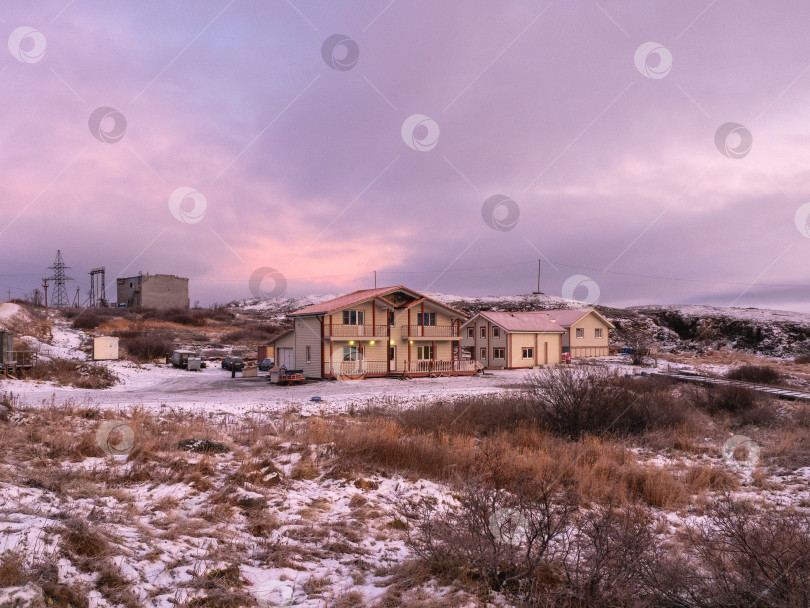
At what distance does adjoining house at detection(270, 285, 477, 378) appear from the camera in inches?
1369

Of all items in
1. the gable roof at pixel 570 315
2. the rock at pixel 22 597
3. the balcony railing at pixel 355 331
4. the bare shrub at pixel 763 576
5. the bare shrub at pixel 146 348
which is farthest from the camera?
the gable roof at pixel 570 315

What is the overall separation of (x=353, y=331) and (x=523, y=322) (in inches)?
813

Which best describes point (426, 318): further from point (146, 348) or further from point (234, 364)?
point (146, 348)

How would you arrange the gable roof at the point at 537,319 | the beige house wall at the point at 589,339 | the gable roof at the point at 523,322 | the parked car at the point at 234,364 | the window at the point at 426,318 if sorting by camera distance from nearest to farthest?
A: the parked car at the point at 234,364 < the window at the point at 426,318 < the gable roof at the point at 523,322 < the gable roof at the point at 537,319 < the beige house wall at the point at 589,339

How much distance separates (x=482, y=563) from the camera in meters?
5.10

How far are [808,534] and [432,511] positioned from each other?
4.58 metres

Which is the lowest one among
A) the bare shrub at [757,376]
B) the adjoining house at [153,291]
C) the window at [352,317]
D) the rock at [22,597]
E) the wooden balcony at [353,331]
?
the bare shrub at [757,376]

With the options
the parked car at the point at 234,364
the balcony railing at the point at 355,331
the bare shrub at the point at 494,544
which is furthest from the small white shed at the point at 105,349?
the bare shrub at the point at 494,544

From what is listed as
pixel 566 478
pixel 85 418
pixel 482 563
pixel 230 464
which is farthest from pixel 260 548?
pixel 85 418

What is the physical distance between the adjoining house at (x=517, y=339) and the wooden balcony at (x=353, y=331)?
14548 millimetres

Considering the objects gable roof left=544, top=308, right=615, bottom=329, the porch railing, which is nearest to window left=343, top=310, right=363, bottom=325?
the porch railing

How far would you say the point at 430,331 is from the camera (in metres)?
39.1

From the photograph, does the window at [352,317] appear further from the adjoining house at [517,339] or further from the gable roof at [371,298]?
the adjoining house at [517,339]

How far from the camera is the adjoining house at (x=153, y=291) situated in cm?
8656
